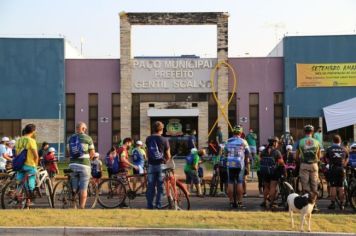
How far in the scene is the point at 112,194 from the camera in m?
13.4

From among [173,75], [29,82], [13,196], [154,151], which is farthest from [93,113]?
[154,151]

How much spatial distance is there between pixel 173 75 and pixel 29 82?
7.59m

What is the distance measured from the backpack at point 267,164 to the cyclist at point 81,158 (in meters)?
4.02

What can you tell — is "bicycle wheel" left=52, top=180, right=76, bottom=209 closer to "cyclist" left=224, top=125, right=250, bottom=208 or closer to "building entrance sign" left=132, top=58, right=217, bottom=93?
"cyclist" left=224, top=125, right=250, bottom=208

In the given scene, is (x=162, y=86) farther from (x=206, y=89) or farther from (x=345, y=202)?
(x=345, y=202)

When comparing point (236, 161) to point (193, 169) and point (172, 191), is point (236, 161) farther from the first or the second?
point (193, 169)

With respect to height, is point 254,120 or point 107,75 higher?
point 107,75

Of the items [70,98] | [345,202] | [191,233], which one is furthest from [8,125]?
[191,233]

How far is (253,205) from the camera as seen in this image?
1427cm

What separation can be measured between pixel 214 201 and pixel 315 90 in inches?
681

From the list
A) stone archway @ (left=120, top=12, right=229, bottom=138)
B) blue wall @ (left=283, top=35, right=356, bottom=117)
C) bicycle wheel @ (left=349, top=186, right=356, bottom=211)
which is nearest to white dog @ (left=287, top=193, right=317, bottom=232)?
bicycle wheel @ (left=349, top=186, right=356, bottom=211)

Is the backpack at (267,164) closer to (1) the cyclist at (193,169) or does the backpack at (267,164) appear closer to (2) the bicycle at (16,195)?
(1) the cyclist at (193,169)

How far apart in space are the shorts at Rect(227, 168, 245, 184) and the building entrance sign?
18.1m

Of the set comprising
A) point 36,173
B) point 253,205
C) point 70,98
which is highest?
point 70,98
